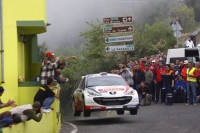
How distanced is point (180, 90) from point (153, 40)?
95.9ft

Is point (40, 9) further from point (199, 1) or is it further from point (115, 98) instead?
point (199, 1)

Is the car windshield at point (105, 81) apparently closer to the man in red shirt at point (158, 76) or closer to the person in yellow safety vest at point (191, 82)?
the person in yellow safety vest at point (191, 82)

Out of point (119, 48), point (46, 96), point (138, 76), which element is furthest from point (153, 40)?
point (46, 96)

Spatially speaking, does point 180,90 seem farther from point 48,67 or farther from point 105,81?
point 48,67

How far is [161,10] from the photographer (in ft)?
243

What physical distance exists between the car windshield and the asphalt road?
1.35 meters

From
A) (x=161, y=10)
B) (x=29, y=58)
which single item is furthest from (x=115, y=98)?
(x=161, y=10)

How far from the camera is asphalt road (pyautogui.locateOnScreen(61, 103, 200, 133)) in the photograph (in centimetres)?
1529

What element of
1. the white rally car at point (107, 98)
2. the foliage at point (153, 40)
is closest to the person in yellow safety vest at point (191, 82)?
the white rally car at point (107, 98)

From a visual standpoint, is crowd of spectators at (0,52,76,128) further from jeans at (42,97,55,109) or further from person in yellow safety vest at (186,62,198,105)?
person in yellow safety vest at (186,62,198,105)

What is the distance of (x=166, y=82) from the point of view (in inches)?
976

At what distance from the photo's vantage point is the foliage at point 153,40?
43344mm

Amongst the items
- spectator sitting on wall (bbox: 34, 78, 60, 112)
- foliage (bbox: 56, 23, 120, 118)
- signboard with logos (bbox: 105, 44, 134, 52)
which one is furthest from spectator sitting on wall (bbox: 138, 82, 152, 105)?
foliage (bbox: 56, 23, 120, 118)

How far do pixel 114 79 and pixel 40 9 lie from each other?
4369mm
